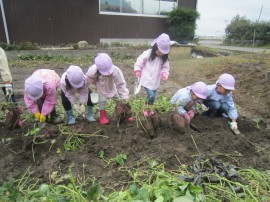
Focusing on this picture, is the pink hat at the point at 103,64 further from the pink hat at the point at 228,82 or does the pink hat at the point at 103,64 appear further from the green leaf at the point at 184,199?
the green leaf at the point at 184,199

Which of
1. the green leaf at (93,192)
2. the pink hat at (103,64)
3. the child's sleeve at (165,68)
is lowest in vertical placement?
the green leaf at (93,192)

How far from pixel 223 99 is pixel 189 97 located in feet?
2.32

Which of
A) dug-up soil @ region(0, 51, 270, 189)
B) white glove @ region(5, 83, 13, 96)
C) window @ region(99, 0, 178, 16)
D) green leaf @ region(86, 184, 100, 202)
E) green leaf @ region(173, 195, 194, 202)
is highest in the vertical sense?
window @ region(99, 0, 178, 16)

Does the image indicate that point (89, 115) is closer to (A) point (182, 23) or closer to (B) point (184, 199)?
(B) point (184, 199)

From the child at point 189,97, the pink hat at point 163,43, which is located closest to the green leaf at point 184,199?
the child at point 189,97

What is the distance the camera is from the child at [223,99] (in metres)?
3.42

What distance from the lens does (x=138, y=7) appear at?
11914 millimetres

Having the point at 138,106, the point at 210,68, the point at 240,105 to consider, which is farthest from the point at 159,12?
the point at 138,106

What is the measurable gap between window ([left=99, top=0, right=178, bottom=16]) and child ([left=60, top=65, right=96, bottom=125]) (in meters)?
8.62

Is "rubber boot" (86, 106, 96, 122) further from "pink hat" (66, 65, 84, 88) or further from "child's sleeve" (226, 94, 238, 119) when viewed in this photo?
"child's sleeve" (226, 94, 238, 119)

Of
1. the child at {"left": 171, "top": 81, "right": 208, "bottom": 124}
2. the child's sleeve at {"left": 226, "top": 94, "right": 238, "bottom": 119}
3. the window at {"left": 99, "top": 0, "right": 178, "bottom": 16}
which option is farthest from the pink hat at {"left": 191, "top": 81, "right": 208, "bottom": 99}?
the window at {"left": 99, "top": 0, "right": 178, "bottom": 16}

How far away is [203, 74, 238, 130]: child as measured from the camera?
11.2 ft

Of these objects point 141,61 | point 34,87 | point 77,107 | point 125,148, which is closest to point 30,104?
point 34,87

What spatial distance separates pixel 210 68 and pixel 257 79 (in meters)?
1.96
